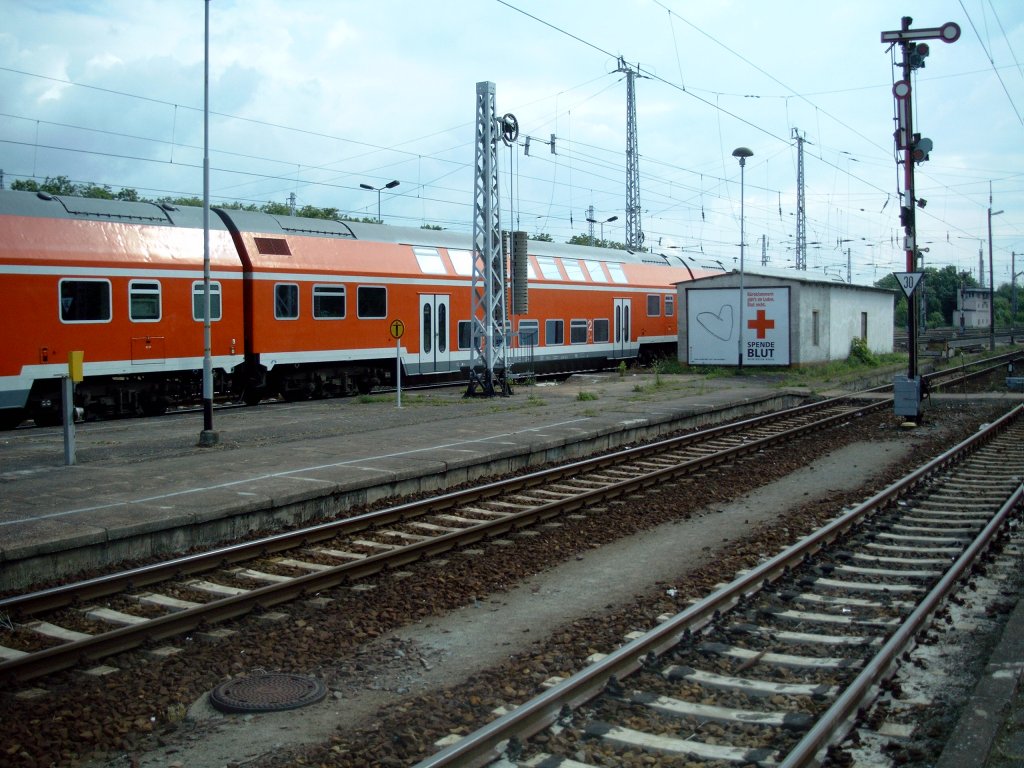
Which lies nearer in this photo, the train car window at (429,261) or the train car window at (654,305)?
the train car window at (429,261)

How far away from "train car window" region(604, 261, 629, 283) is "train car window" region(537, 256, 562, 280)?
127 inches

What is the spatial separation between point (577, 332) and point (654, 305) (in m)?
5.47

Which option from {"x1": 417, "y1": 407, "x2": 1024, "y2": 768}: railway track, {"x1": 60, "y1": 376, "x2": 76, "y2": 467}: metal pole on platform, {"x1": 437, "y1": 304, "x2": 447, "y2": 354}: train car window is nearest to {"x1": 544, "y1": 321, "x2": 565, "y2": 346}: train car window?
{"x1": 437, "y1": 304, "x2": 447, "y2": 354}: train car window

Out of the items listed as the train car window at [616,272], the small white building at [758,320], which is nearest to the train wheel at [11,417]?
the train car window at [616,272]

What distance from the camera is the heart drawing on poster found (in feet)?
101

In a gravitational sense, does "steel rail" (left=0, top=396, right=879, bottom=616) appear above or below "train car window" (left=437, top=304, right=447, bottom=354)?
below

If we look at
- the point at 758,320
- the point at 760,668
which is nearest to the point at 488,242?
the point at 758,320

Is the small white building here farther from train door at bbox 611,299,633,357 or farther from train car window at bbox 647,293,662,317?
train car window at bbox 647,293,662,317

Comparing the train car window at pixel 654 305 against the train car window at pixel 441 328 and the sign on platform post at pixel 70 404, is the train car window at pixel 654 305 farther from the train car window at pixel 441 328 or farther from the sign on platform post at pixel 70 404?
the sign on platform post at pixel 70 404

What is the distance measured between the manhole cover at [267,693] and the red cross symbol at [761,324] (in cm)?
2639

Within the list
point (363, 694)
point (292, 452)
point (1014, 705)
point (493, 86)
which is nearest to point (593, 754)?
point (363, 694)

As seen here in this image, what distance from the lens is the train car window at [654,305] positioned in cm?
3384

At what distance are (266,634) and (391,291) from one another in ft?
55.7

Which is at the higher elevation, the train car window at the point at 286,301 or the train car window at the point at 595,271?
the train car window at the point at 595,271
